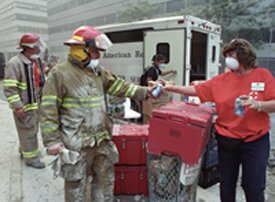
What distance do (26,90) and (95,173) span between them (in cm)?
176

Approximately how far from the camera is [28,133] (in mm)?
3676

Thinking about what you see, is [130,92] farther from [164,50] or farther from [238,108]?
[164,50]

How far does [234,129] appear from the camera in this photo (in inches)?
83.6

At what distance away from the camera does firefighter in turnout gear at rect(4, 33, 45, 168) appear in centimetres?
335

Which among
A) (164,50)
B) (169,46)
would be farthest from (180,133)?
(164,50)

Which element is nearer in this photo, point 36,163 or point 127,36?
point 36,163

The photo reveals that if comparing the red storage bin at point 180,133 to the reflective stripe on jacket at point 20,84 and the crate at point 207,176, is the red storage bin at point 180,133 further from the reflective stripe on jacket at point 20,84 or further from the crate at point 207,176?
the reflective stripe on jacket at point 20,84

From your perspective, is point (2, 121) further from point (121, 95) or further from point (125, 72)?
point (121, 95)

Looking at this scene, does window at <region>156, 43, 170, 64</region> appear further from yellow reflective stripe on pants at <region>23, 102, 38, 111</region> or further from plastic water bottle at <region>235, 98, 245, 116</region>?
plastic water bottle at <region>235, 98, 245, 116</region>

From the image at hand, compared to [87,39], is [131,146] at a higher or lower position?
lower

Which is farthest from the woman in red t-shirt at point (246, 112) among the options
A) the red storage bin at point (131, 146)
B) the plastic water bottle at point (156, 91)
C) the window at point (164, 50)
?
the window at point (164, 50)

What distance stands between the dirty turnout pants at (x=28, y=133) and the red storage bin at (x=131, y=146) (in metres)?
1.46

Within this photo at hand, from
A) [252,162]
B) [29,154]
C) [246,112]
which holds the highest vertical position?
[246,112]

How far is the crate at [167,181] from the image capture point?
7.48 ft
